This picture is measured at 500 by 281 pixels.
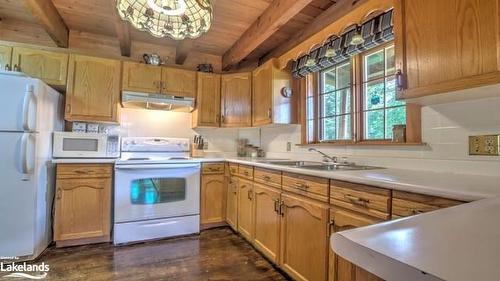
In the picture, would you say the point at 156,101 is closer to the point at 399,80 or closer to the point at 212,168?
the point at 212,168

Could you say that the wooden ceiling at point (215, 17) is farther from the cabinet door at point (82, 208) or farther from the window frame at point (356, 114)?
the cabinet door at point (82, 208)

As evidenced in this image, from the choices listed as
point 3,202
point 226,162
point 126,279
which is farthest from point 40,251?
point 226,162

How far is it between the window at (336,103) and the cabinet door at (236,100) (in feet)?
3.15

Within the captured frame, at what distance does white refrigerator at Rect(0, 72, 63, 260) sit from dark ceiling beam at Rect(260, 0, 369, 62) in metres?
2.52

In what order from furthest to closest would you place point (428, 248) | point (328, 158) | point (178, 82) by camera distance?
point (178, 82) → point (328, 158) → point (428, 248)

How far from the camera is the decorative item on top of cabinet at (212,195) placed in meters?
3.02

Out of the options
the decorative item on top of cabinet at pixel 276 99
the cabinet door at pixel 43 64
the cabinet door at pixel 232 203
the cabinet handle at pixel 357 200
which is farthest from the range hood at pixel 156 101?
the cabinet handle at pixel 357 200

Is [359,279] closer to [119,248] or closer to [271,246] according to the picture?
[271,246]

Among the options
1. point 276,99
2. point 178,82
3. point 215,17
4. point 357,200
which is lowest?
point 357,200

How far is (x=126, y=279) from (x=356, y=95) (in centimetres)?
233

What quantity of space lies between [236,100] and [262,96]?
513 millimetres

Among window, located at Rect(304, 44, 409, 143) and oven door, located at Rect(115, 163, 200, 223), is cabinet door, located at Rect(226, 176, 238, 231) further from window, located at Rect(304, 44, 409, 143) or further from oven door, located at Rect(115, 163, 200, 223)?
window, located at Rect(304, 44, 409, 143)

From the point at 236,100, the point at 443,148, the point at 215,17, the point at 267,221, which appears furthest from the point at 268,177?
the point at 215,17

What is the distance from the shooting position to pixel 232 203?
295cm
